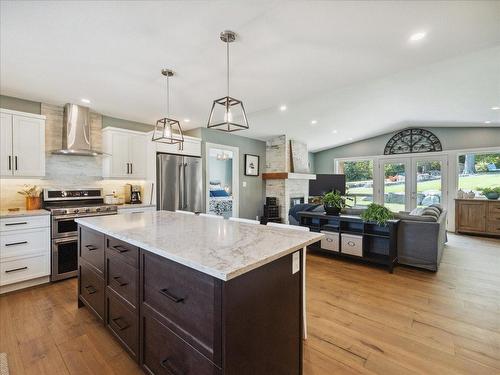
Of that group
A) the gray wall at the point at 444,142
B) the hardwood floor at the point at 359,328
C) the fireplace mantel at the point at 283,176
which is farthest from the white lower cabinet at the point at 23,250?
the gray wall at the point at 444,142

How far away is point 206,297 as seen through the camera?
3.52 ft

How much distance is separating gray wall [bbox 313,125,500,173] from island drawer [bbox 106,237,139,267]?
7886 millimetres

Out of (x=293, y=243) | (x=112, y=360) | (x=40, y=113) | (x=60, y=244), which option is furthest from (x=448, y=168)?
(x=40, y=113)

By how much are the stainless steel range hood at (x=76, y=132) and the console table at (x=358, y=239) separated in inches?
151

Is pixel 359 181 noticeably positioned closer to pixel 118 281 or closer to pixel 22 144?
pixel 118 281

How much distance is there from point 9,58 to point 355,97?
16.0 feet

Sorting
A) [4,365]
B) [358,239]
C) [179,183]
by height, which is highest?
[179,183]

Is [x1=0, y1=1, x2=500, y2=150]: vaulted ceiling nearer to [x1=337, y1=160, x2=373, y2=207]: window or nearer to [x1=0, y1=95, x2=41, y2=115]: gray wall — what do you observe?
[x1=0, y1=95, x2=41, y2=115]: gray wall

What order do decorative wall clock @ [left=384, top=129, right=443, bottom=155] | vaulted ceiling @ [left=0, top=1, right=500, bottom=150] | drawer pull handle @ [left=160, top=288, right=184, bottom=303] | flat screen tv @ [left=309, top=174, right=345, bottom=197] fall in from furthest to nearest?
flat screen tv @ [left=309, top=174, right=345, bottom=197] → decorative wall clock @ [left=384, top=129, right=443, bottom=155] → vaulted ceiling @ [left=0, top=1, right=500, bottom=150] → drawer pull handle @ [left=160, top=288, right=184, bottom=303]

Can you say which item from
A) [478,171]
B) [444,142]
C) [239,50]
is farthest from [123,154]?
[478,171]

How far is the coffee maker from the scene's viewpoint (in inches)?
169

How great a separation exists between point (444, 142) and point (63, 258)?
28.5ft

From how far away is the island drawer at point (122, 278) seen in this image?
1565 millimetres

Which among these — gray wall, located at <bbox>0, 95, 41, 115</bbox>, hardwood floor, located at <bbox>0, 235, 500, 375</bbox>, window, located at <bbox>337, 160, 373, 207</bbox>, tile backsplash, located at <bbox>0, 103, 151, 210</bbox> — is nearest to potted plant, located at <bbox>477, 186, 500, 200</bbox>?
window, located at <bbox>337, 160, 373, 207</bbox>
